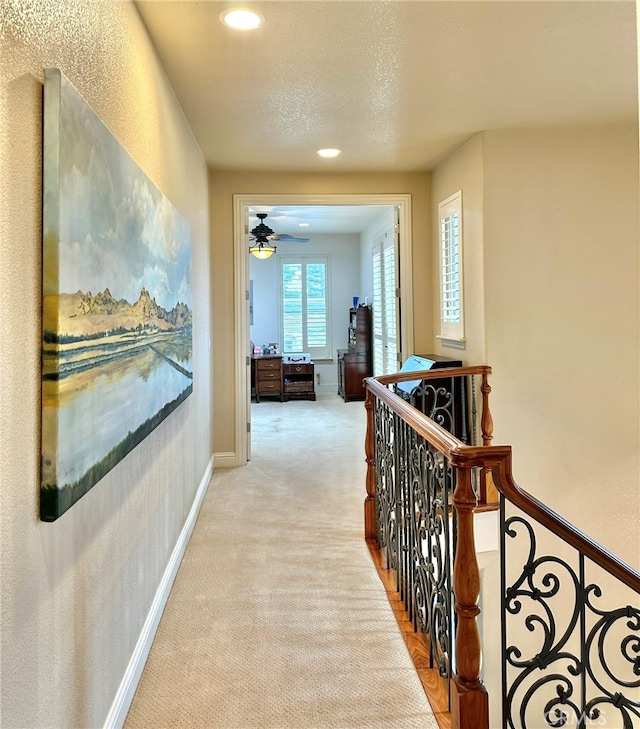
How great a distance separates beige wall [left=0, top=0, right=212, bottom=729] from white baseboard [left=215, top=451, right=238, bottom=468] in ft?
7.41

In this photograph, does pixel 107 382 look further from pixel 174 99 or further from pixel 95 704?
pixel 174 99

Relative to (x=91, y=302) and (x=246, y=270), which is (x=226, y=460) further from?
(x=91, y=302)

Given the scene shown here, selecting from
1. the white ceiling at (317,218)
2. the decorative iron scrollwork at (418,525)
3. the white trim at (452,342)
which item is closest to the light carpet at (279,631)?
the decorative iron scrollwork at (418,525)

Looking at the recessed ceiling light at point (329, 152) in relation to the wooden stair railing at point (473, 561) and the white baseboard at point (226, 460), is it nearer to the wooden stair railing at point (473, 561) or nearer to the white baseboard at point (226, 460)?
the white baseboard at point (226, 460)

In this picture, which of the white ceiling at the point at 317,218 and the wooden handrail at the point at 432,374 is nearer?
the wooden handrail at the point at 432,374

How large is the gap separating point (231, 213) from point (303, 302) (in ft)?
15.3

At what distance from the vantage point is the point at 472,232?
401 centimetres

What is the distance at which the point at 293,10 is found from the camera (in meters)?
2.23

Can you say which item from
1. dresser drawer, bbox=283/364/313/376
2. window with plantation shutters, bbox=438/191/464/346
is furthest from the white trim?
dresser drawer, bbox=283/364/313/376

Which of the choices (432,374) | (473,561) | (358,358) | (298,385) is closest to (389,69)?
(432,374)

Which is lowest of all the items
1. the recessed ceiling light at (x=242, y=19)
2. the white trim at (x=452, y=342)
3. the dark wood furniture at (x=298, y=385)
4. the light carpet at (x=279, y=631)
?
the light carpet at (x=279, y=631)

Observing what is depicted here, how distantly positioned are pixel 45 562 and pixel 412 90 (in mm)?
2956

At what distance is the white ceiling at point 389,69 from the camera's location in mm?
2287

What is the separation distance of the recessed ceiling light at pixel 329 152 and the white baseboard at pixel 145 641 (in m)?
2.82
